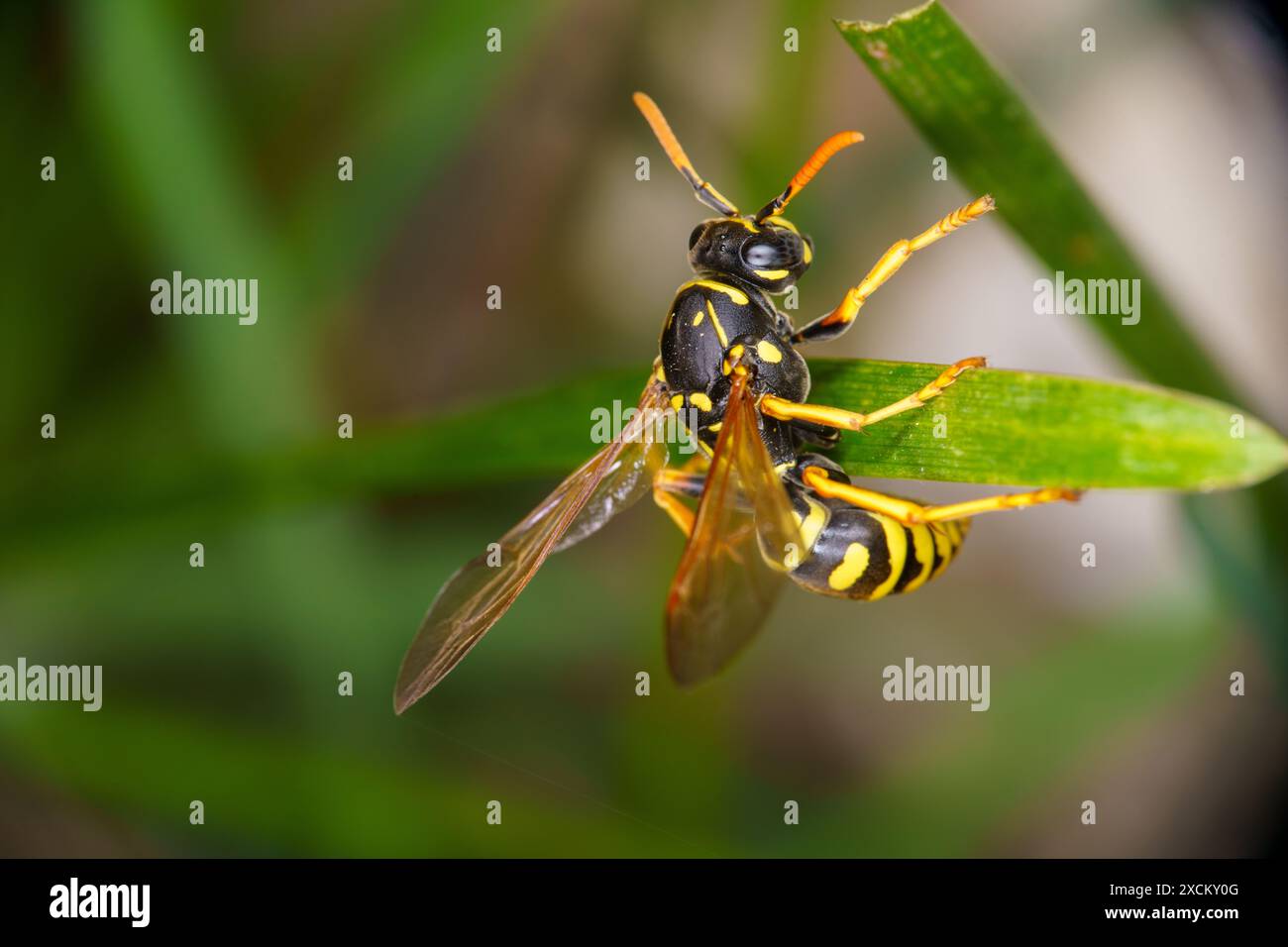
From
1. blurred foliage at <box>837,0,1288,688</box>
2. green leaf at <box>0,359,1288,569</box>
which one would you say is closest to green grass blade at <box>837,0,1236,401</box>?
blurred foliage at <box>837,0,1288,688</box>

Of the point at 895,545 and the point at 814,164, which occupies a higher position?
the point at 814,164

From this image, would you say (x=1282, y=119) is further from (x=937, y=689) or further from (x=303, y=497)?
(x=303, y=497)

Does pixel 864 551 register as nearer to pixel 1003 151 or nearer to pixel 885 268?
pixel 885 268
